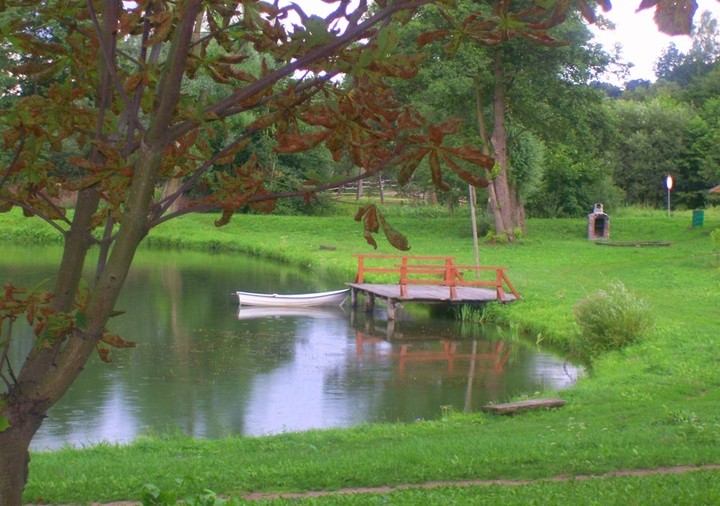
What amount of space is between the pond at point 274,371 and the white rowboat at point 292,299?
0.99 feet

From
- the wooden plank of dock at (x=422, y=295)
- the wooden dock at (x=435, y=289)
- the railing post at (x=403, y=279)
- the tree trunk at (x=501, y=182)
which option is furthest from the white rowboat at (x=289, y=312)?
the tree trunk at (x=501, y=182)

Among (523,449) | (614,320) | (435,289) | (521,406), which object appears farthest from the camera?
(435,289)

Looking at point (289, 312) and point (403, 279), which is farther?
point (289, 312)

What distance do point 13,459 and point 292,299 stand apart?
2085 cm

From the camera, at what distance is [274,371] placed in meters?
16.6

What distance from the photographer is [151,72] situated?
3447 mm

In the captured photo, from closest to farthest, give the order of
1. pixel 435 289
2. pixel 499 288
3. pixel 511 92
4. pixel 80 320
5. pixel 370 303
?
pixel 80 320
pixel 499 288
pixel 435 289
pixel 370 303
pixel 511 92

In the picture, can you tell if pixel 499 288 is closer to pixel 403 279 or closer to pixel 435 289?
pixel 435 289

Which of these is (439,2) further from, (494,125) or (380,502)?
(494,125)

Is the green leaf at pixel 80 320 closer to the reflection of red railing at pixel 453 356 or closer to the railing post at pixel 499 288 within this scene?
the reflection of red railing at pixel 453 356

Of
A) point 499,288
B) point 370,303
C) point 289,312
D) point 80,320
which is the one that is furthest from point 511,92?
point 80,320

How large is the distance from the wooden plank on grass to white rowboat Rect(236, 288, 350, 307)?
12.1 m

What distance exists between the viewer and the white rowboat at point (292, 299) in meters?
23.7

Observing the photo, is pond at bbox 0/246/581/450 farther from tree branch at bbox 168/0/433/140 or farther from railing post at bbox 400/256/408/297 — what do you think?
tree branch at bbox 168/0/433/140
